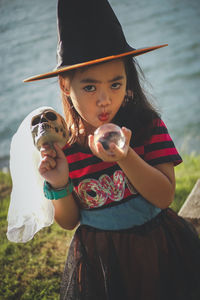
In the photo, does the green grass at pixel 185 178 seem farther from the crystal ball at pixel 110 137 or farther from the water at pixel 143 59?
the crystal ball at pixel 110 137

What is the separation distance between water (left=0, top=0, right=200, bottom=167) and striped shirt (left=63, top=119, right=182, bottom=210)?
3017mm

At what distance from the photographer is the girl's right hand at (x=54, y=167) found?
1189 mm

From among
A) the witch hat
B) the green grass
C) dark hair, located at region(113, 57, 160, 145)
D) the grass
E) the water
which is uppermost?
the witch hat

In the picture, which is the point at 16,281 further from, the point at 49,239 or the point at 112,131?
the point at 112,131

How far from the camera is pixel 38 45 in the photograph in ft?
23.4

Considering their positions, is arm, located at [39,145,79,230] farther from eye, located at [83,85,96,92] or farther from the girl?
eye, located at [83,85,96,92]

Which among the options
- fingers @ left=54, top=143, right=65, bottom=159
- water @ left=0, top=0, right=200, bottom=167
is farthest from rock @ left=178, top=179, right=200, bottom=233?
water @ left=0, top=0, right=200, bottom=167

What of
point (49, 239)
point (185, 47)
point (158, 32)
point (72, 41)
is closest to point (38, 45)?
point (158, 32)

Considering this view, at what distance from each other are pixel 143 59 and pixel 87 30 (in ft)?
19.0

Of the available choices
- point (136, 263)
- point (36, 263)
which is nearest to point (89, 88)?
point (136, 263)

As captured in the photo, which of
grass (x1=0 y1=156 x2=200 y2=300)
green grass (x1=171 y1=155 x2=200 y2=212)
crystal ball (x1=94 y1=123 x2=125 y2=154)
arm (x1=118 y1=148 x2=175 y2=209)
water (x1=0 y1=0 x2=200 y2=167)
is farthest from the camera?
water (x1=0 y1=0 x2=200 y2=167)

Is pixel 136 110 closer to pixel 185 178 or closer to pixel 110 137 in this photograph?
pixel 110 137

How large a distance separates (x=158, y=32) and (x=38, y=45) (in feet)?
9.74

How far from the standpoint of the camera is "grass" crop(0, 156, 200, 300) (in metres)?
1.79
